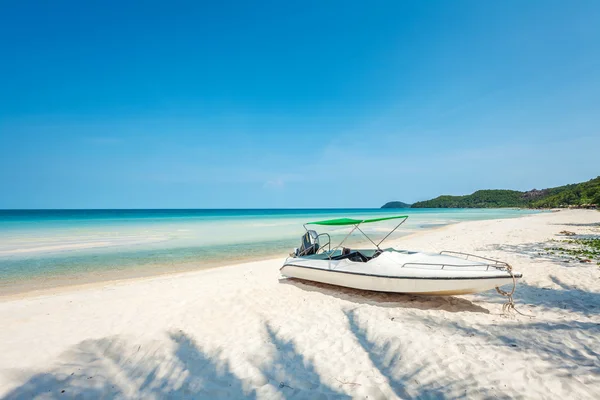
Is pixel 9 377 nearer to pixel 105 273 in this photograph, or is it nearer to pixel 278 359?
pixel 278 359

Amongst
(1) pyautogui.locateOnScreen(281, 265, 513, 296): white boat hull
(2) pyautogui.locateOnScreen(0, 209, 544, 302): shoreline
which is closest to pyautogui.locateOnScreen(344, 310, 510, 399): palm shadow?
(1) pyautogui.locateOnScreen(281, 265, 513, 296): white boat hull

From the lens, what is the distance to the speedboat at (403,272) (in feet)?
22.1

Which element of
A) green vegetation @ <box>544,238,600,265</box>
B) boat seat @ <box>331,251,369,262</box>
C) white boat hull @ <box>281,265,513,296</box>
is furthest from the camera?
green vegetation @ <box>544,238,600,265</box>

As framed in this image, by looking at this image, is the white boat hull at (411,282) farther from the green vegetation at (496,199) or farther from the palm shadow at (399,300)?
the green vegetation at (496,199)

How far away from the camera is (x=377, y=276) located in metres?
7.68

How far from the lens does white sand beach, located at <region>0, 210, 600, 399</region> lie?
406 cm

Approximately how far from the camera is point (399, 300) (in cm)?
771

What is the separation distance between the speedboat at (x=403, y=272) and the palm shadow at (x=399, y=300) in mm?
309

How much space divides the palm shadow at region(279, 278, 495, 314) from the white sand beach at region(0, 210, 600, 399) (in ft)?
0.16

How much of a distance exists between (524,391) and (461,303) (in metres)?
3.79

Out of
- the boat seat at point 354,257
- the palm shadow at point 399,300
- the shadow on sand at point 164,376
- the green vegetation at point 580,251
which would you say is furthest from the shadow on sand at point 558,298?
the shadow on sand at point 164,376

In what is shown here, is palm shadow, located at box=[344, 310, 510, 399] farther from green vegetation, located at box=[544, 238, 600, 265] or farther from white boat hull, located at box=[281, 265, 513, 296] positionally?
green vegetation, located at box=[544, 238, 600, 265]

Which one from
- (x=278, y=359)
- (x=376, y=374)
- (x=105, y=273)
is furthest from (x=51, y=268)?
(x=376, y=374)

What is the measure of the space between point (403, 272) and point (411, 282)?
294mm
